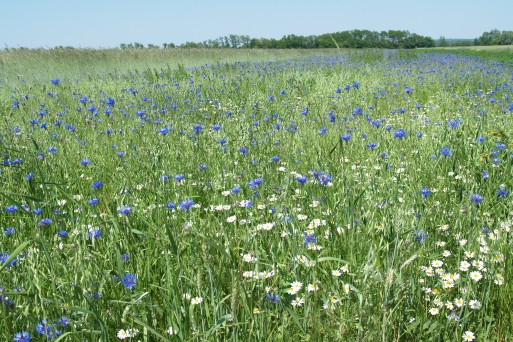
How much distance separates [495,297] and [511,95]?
6583mm

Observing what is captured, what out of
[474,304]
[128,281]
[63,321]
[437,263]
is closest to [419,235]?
[437,263]

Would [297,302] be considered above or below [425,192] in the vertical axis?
below

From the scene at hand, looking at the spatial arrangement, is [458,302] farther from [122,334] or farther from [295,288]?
[122,334]

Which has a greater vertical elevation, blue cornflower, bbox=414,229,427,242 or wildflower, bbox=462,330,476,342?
blue cornflower, bbox=414,229,427,242

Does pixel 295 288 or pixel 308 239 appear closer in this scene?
pixel 295 288

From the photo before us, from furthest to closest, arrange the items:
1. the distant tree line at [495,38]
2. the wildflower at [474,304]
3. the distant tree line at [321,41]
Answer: the distant tree line at [495,38] < the distant tree line at [321,41] < the wildflower at [474,304]

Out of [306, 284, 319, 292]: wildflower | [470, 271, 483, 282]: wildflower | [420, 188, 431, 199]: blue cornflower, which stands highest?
[420, 188, 431, 199]: blue cornflower

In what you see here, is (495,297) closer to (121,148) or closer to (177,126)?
(121,148)

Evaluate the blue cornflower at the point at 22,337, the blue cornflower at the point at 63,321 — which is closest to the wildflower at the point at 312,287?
the blue cornflower at the point at 63,321

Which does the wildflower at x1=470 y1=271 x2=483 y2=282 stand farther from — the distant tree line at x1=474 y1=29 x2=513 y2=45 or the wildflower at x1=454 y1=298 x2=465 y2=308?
the distant tree line at x1=474 y1=29 x2=513 y2=45

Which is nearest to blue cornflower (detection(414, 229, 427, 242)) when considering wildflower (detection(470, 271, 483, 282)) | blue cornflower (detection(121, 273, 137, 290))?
wildflower (detection(470, 271, 483, 282))

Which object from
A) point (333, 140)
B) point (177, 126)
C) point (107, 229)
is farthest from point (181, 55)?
point (107, 229)

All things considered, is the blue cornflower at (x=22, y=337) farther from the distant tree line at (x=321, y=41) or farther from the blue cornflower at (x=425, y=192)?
the distant tree line at (x=321, y=41)

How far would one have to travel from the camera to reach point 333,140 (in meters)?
4.10
